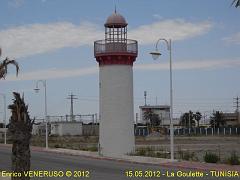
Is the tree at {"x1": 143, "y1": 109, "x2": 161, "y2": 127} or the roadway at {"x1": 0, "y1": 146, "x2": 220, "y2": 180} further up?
the tree at {"x1": 143, "y1": 109, "x2": 161, "y2": 127}

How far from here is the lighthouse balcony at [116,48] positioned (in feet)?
122

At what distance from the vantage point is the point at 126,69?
37.6 m

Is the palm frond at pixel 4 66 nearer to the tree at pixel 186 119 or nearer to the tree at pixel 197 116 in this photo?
the tree at pixel 186 119

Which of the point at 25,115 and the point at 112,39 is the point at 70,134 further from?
the point at 25,115

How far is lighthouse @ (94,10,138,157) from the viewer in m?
37.0

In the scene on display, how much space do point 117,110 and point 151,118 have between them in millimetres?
111629

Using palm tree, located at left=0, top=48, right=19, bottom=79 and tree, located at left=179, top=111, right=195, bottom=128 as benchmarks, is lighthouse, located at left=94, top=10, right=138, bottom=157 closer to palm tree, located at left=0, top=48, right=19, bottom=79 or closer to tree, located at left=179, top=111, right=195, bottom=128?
palm tree, located at left=0, top=48, right=19, bottom=79

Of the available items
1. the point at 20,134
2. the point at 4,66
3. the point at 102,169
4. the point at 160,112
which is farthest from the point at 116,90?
the point at 160,112

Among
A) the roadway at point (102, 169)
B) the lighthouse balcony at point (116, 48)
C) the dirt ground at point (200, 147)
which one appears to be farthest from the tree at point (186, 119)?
A: the roadway at point (102, 169)

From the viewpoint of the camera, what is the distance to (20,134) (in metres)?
14.0

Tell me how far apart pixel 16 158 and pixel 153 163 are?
17.3 meters

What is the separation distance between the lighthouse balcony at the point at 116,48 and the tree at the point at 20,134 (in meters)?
23.4

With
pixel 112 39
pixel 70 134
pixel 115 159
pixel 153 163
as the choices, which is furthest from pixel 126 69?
pixel 70 134

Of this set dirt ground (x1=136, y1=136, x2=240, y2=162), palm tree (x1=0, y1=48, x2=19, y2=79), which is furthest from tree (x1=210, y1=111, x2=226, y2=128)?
palm tree (x1=0, y1=48, x2=19, y2=79)
